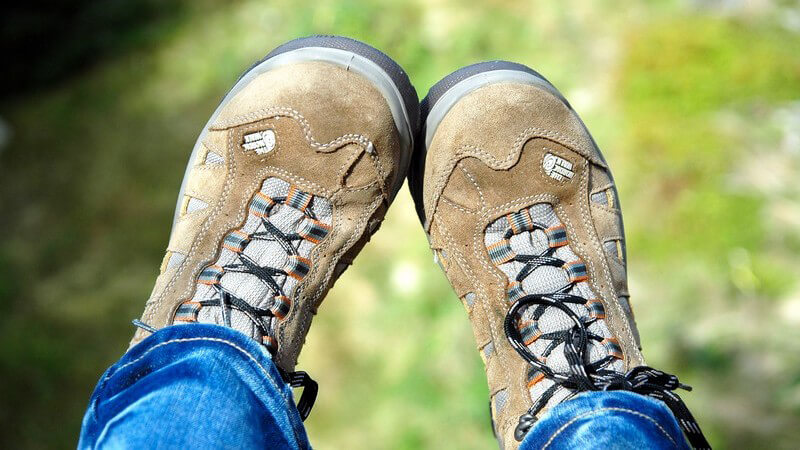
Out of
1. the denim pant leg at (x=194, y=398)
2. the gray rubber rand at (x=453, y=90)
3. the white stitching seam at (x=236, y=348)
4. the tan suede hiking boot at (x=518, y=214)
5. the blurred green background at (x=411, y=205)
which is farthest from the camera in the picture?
the blurred green background at (x=411, y=205)

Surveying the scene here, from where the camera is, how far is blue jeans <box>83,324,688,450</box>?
0.87m

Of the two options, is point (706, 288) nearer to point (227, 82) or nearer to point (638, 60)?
point (638, 60)

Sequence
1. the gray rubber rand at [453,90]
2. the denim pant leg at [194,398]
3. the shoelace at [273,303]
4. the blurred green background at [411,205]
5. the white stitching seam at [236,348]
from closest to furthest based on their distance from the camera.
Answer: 1. the denim pant leg at [194,398]
2. the white stitching seam at [236,348]
3. the shoelace at [273,303]
4. the gray rubber rand at [453,90]
5. the blurred green background at [411,205]

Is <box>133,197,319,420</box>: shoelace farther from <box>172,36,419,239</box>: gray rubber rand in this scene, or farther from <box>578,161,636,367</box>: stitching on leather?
<box>578,161,636,367</box>: stitching on leather

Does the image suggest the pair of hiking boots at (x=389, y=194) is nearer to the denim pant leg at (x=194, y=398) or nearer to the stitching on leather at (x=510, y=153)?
the stitching on leather at (x=510, y=153)

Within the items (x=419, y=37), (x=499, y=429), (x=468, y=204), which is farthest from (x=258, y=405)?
(x=419, y=37)

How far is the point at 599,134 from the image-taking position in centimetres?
189

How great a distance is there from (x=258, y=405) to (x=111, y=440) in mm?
187

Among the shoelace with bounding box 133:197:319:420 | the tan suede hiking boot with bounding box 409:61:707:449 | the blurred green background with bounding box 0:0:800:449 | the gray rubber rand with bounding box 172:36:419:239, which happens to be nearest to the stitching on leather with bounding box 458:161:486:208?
the tan suede hiking boot with bounding box 409:61:707:449

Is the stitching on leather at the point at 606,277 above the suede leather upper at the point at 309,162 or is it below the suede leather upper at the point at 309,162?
below

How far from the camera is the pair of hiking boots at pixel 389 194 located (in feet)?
4.25

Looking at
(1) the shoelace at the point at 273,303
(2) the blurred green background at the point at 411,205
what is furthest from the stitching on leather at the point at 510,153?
(2) the blurred green background at the point at 411,205

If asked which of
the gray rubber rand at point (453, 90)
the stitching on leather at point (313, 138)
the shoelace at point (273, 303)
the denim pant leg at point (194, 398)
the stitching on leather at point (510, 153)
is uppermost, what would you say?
the gray rubber rand at point (453, 90)

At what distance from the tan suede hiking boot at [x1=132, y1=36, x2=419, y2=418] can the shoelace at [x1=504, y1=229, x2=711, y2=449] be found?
0.34 m
